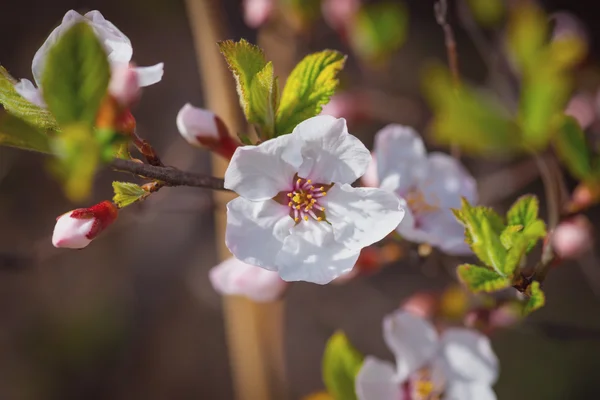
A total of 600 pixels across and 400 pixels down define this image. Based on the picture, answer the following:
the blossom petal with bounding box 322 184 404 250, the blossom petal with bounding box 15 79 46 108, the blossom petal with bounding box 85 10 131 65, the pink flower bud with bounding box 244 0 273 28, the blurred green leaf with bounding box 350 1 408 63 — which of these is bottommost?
the blossom petal with bounding box 322 184 404 250

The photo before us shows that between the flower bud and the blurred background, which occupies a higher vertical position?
the blurred background

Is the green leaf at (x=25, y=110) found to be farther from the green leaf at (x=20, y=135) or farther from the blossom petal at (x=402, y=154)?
the blossom petal at (x=402, y=154)

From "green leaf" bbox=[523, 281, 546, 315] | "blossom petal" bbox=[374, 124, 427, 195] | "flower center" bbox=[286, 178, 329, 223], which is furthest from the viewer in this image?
"blossom petal" bbox=[374, 124, 427, 195]

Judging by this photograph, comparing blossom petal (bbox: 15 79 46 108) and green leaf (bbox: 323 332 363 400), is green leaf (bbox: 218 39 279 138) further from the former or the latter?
green leaf (bbox: 323 332 363 400)

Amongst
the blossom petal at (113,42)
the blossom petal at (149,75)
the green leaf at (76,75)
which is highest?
the blossom petal at (113,42)

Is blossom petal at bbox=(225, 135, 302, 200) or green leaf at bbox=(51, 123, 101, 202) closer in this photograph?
green leaf at bbox=(51, 123, 101, 202)

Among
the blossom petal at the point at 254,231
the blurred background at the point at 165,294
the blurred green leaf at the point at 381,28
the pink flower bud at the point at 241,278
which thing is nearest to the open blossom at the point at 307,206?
the blossom petal at the point at 254,231

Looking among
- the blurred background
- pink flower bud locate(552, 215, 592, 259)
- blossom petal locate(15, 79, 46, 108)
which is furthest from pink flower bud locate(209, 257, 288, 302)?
the blurred background
